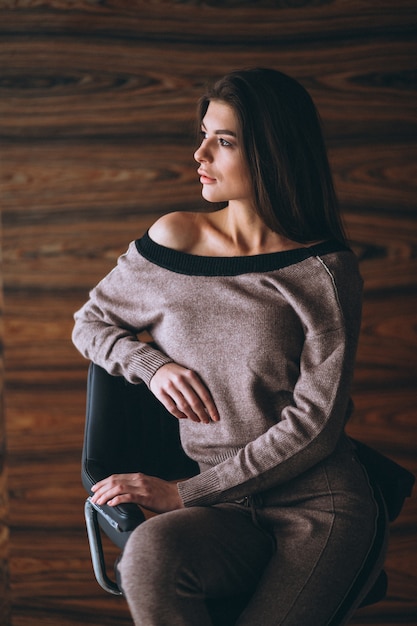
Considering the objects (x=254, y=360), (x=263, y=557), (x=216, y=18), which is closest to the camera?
(x=263, y=557)

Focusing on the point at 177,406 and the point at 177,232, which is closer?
the point at 177,406

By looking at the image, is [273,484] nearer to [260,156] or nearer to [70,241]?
[260,156]

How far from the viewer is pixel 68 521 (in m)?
2.13

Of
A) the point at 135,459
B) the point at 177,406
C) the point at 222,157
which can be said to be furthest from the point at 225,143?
the point at 135,459

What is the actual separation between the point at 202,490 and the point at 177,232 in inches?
21.4

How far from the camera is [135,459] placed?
1459 millimetres

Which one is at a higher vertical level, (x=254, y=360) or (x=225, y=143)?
(x=225, y=143)

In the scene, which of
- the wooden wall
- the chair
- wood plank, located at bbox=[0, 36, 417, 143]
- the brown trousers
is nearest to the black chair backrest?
the chair

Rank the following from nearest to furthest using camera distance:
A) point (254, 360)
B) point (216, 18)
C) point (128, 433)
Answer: point (254, 360) < point (128, 433) < point (216, 18)

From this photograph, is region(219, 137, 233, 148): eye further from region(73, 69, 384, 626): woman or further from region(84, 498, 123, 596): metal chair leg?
region(84, 498, 123, 596): metal chair leg

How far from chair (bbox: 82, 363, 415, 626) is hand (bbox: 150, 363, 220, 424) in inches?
4.5

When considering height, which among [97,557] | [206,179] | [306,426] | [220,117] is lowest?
[97,557]

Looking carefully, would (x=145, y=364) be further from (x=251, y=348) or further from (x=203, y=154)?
(x=203, y=154)

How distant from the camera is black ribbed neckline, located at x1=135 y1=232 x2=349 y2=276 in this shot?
55.3 inches
